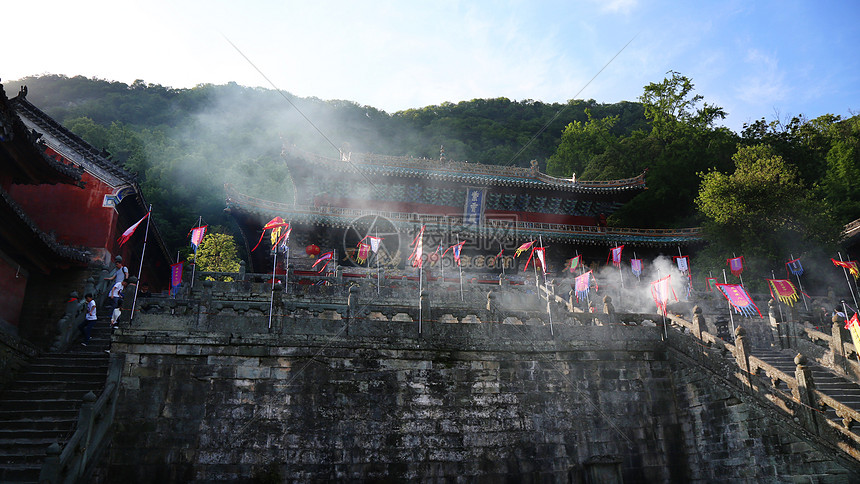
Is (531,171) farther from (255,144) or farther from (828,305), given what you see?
(255,144)

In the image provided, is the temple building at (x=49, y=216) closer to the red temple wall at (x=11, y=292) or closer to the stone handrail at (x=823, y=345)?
the red temple wall at (x=11, y=292)

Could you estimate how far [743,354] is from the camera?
12250 millimetres

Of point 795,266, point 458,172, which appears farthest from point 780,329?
point 458,172

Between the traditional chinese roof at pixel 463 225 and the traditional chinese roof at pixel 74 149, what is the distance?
15.4ft

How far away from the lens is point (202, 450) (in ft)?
34.4

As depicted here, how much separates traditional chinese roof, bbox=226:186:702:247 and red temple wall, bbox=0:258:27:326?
30.4 feet

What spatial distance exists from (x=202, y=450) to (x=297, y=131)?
50.9 meters

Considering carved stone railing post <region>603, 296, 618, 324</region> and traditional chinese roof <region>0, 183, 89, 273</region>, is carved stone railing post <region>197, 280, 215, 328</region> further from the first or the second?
carved stone railing post <region>603, 296, 618, 324</region>

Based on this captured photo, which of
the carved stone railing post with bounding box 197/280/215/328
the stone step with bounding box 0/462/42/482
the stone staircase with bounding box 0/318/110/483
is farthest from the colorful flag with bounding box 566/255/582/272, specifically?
the stone step with bounding box 0/462/42/482

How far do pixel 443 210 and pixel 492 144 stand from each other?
24.1 meters

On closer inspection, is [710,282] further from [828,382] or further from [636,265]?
[828,382]

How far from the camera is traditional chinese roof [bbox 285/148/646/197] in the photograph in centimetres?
2947

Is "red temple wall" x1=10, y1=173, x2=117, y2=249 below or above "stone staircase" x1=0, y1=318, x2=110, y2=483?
above

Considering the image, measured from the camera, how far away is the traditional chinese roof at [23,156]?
12.9 m
